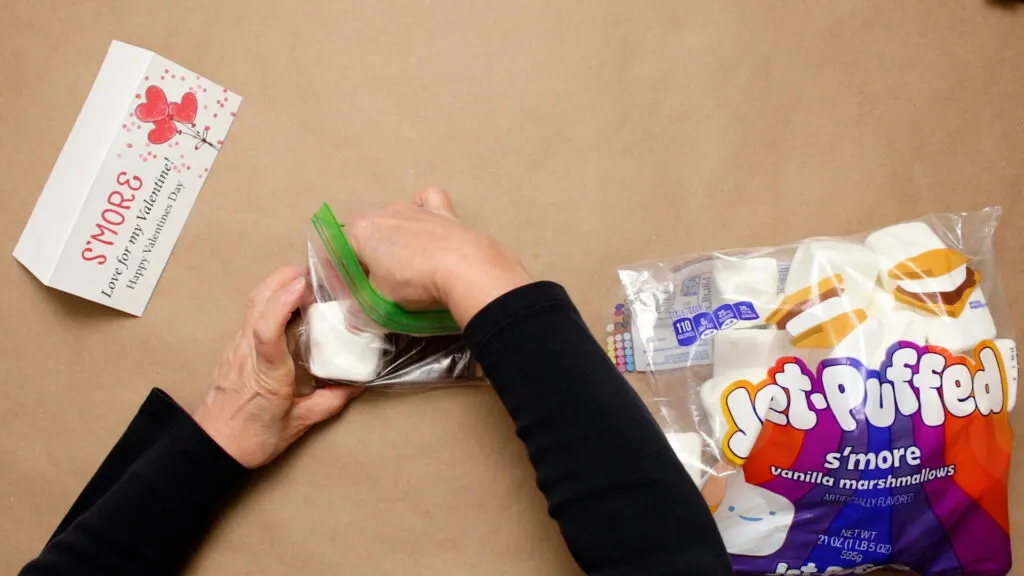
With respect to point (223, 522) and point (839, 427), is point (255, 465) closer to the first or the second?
point (223, 522)

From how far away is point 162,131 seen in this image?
2.63 feet

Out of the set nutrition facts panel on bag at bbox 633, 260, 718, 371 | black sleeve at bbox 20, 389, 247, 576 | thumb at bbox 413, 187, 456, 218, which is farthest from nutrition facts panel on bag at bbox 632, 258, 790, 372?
black sleeve at bbox 20, 389, 247, 576

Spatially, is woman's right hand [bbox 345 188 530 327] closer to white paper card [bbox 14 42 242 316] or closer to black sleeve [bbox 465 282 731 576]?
black sleeve [bbox 465 282 731 576]

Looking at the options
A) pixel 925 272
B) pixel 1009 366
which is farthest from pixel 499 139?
pixel 1009 366

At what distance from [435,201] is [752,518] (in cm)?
45

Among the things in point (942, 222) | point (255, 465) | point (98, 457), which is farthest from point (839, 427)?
point (98, 457)

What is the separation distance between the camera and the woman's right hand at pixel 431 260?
62 centimetres

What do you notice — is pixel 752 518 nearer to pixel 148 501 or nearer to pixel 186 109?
pixel 148 501

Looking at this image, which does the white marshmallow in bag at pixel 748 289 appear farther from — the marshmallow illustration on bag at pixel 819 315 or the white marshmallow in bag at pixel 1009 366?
the white marshmallow in bag at pixel 1009 366

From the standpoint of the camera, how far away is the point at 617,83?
83 centimetres

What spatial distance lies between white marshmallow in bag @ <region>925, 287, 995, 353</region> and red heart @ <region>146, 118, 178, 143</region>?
2.63ft

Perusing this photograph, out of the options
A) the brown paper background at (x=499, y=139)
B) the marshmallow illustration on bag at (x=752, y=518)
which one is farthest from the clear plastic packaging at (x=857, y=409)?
the brown paper background at (x=499, y=139)

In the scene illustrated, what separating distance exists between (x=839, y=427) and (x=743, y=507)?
115mm

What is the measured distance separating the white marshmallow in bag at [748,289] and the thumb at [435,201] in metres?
0.29
